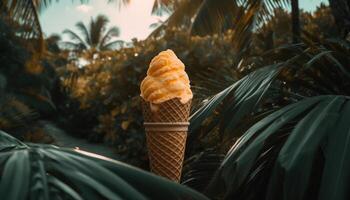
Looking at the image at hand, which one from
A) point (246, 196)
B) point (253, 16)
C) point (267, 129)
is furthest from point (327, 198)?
point (253, 16)

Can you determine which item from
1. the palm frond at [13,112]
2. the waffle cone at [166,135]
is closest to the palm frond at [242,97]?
the waffle cone at [166,135]

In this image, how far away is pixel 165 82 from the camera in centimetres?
176

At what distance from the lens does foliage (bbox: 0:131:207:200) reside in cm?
71

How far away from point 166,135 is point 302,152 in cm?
54

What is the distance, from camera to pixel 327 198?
1.24 metres

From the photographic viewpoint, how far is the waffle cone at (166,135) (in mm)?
1746

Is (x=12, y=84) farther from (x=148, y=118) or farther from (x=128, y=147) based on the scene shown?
(x=148, y=118)

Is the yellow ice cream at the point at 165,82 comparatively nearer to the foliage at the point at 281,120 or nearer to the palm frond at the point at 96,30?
the foliage at the point at 281,120

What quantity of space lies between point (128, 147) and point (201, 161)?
4039 mm

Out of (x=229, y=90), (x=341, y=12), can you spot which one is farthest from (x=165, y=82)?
(x=341, y=12)

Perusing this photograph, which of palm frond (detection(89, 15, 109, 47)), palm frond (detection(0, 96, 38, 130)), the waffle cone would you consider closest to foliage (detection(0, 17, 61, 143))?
palm frond (detection(0, 96, 38, 130))

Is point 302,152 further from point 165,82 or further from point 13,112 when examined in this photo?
point 13,112

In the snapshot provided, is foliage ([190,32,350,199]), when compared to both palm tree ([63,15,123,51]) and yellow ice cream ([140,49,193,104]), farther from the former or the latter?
palm tree ([63,15,123,51])

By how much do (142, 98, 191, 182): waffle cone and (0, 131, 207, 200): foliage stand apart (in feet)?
2.98
